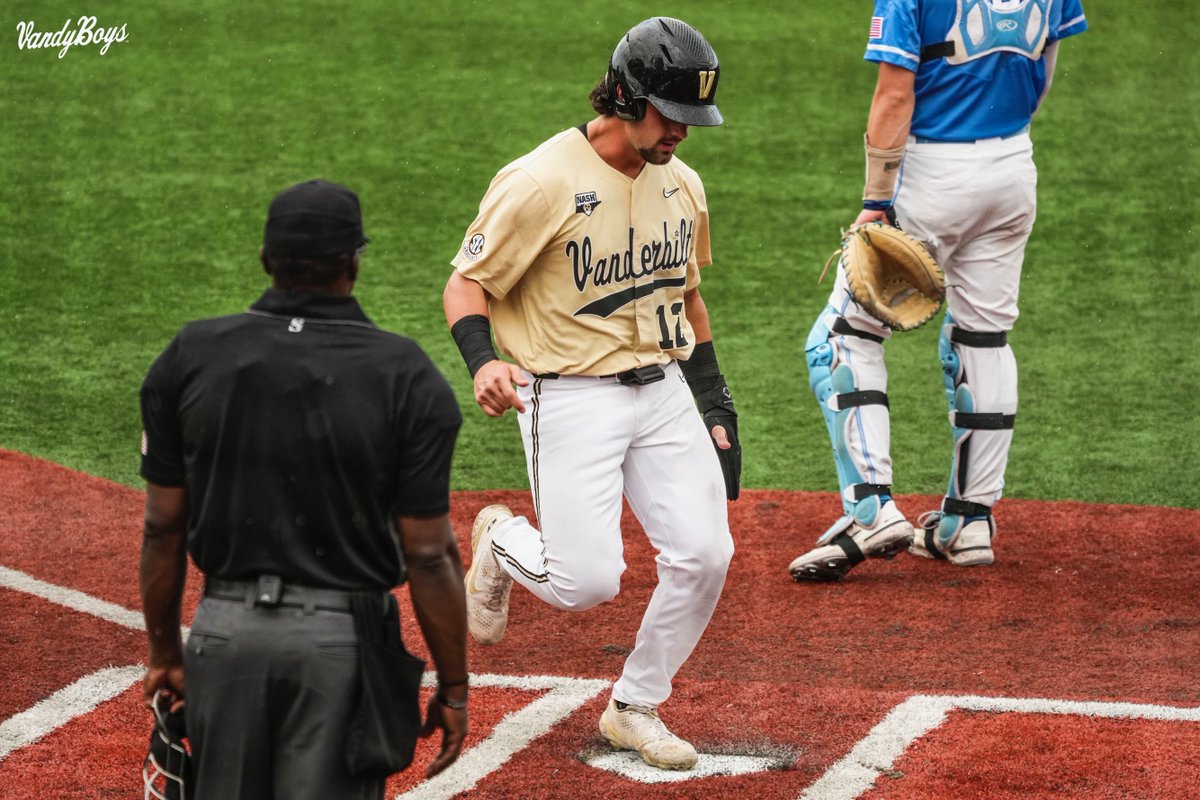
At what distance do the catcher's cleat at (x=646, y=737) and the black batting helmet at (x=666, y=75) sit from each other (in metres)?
1.64

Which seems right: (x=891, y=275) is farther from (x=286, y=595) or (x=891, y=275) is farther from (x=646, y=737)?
(x=286, y=595)

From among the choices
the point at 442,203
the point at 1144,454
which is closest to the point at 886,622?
the point at 1144,454

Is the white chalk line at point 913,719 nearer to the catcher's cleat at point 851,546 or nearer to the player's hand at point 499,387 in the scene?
the catcher's cleat at point 851,546

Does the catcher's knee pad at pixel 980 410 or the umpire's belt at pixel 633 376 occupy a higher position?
the umpire's belt at pixel 633 376

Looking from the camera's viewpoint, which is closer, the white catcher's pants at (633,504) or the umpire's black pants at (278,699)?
the umpire's black pants at (278,699)

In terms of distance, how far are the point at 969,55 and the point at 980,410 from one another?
135 centimetres

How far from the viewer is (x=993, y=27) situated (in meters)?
6.03

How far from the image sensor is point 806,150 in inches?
489

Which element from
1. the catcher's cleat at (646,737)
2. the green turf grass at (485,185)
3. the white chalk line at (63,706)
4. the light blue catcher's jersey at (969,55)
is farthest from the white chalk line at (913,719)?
the green turf grass at (485,185)

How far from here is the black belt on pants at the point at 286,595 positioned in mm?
2963

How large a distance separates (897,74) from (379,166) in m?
6.84

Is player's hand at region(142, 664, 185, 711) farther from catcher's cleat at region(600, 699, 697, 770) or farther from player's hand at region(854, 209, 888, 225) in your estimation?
player's hand at region(854, 209, 888, 225)
